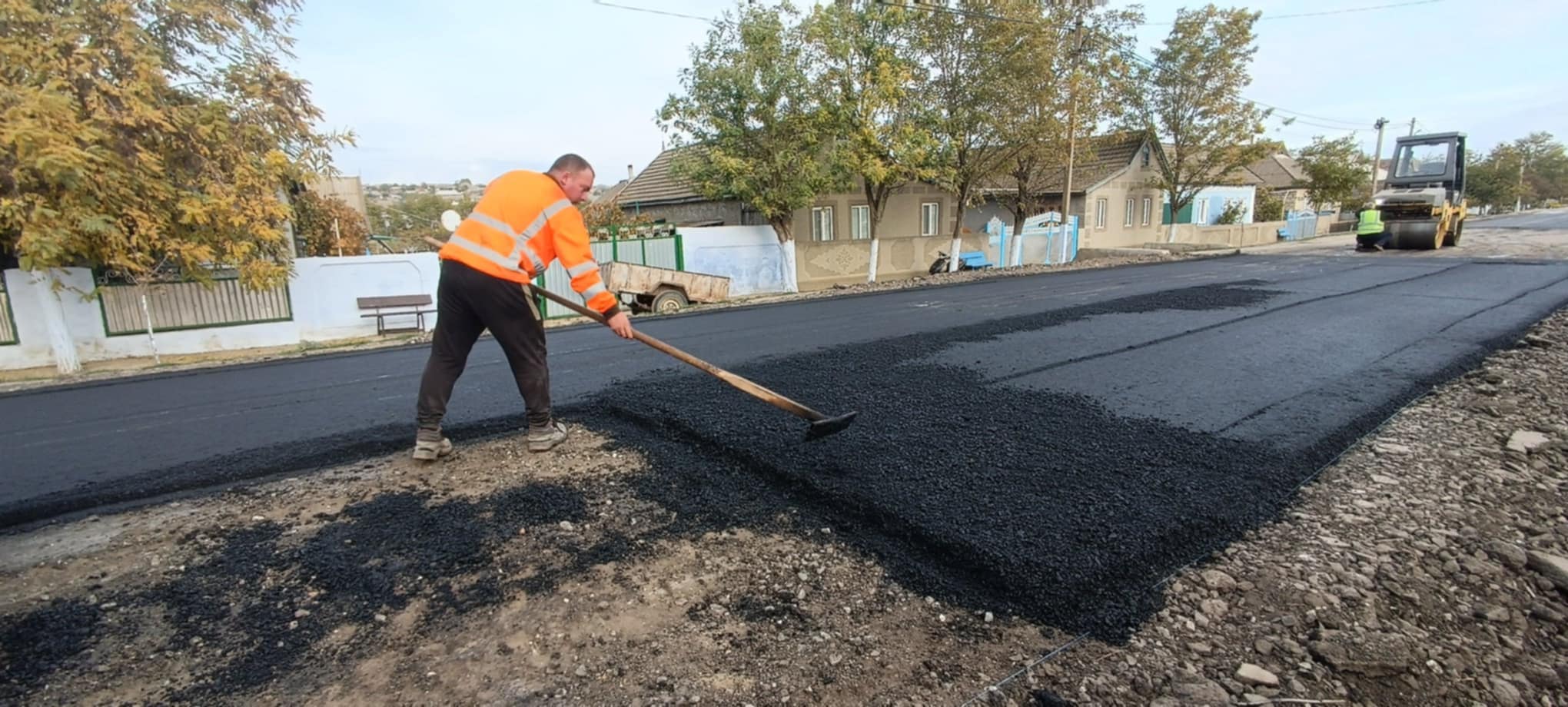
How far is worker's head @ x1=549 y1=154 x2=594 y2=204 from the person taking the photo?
3422 mm

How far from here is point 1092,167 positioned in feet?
80.9

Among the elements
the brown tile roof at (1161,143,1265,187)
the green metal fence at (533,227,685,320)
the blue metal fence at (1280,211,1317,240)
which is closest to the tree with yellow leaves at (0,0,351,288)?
the green metal fence at (533,227,685,320)

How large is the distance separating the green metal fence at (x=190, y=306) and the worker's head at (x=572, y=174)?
28.1ft

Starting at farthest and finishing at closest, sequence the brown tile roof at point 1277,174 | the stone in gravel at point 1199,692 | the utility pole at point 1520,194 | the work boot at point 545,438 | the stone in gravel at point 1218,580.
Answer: the utility pole at point 1520,194
the brown tile roof at point 1277,174
the work boot at point 545,438
the stone in gravel at point 1218,580
the stone in gravel at point 1199,692

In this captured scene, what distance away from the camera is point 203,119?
27.5 feet

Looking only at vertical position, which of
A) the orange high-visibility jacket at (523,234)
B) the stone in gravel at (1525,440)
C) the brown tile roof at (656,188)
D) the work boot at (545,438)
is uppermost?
the brown tile roof at (656,188)

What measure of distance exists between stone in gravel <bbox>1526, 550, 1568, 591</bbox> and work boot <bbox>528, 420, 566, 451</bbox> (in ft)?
12.8

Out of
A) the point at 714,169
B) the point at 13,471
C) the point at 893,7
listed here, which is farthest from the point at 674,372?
the point at 893,7

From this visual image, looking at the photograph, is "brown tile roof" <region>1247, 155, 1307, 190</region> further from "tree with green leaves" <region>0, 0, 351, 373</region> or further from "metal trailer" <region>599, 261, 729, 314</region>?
"tree with green leaves" <region>0, 0, 351, 373</region>

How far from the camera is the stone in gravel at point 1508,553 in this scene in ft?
7.86

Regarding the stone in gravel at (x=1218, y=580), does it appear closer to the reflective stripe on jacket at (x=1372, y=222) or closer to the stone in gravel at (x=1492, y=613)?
the stone in gravel at (x=1492, y=613)

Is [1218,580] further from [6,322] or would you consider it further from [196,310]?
[6,322]

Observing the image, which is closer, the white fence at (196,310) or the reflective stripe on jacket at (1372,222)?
the white fence at (196,310)

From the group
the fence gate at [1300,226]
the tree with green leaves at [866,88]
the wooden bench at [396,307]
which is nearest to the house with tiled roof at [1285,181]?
the fence gate at [1300,226]
